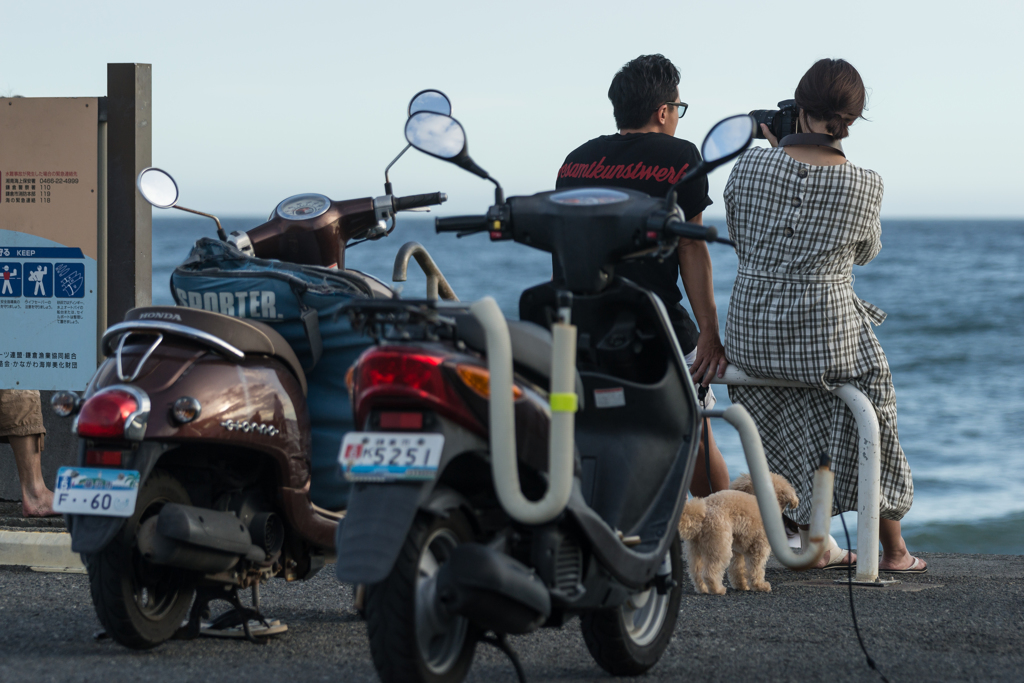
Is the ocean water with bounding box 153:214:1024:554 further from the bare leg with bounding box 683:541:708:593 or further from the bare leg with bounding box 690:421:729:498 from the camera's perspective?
the bare leg with bounding box 683:541:708:593

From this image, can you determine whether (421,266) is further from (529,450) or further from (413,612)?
(413,612)

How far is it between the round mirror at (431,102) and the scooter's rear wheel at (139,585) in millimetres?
1367

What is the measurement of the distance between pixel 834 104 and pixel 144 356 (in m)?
2.89

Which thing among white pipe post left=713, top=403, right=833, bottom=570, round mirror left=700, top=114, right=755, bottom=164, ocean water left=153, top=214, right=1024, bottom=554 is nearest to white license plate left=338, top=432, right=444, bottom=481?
round mirror left=700, top=114, right=755, bottom=164

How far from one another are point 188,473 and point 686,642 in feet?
5.63

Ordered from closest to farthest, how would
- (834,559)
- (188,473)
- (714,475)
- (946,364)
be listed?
(188,473) → (714,475) → (834,559) → (946,364)

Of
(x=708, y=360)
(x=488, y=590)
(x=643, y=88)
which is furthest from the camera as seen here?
(x=708, y=360)

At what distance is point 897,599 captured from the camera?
4609 millimetres

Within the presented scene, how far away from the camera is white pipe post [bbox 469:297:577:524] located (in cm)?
254

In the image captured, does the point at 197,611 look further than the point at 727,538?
No

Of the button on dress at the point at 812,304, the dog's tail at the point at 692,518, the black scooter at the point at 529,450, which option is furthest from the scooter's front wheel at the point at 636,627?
the button on dress at the point at 812,304

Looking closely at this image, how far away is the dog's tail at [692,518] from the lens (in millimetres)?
4602

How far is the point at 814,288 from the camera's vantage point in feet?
15.6

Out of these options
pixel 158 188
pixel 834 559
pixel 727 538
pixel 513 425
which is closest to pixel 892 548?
pixel 834 559
